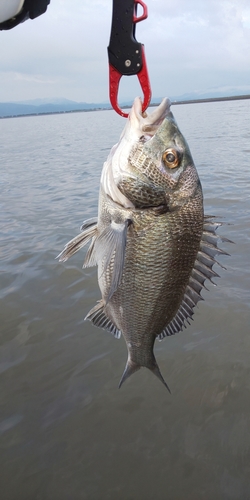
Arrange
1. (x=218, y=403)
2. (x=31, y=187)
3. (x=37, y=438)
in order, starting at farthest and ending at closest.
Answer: (x=31, y=187)
(x=218, y=403)
(x=37, y=438)

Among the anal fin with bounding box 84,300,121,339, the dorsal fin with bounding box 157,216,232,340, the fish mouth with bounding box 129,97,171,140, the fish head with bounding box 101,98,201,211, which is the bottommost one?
the anal fin with bounding box 84,300,121,339

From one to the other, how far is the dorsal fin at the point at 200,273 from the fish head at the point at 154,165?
31 centimetres

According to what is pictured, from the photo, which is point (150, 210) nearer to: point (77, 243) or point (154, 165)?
point (154, 165)

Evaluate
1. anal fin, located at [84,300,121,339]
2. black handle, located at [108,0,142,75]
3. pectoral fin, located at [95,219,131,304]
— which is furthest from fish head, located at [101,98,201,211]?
anal fin, located at [84,300,121,339]

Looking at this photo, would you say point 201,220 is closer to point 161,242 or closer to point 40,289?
point 161,242

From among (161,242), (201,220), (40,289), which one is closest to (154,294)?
(161,242)

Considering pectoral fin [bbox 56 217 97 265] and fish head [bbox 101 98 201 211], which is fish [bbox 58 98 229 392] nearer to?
fish head [bbox 101 98 201 211]

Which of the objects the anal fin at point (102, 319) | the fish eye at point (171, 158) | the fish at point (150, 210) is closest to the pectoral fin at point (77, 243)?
the fish at point (150, 210)

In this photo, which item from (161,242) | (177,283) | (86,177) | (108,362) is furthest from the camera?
(86,177)

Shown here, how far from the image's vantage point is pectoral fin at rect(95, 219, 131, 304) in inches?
78.5

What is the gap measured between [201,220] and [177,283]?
1.36 ft

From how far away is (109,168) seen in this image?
2170 mm

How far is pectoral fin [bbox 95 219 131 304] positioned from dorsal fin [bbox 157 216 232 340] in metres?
0.55

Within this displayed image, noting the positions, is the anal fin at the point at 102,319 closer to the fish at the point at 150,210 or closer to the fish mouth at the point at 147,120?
the fish at the point at 150,210
